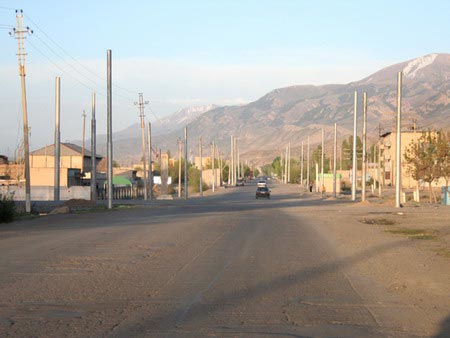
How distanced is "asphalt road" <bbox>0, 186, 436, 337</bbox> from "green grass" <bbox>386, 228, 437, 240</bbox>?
4337 millimetres

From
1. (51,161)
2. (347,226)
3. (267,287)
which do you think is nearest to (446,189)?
(347,226)

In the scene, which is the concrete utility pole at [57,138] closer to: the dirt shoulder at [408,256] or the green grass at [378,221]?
the dirt shoulder at [408,256]

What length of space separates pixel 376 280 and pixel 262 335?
5912 mm

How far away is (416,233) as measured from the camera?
86.4 feet

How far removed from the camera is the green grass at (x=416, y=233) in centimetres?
2464

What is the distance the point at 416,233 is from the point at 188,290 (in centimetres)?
1592

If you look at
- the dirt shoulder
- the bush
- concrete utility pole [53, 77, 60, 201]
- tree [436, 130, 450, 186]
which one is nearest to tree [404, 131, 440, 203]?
tree [436, 130, 450, 186]

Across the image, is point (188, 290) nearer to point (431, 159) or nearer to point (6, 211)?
point (6, 211)

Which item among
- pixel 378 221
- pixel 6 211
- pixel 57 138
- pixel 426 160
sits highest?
pixel 57 138

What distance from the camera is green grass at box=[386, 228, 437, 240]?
80.8 feet

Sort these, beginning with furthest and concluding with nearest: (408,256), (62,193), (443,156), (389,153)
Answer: (389,153) < (62,193) < (443,156) < (408,256)

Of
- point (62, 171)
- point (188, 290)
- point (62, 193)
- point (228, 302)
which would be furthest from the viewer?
point (62, 171)

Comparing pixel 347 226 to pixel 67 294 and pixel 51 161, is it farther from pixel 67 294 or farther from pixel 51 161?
pixel 51 161

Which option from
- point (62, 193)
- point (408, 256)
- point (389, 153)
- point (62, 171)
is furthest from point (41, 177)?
point (408, 256)
